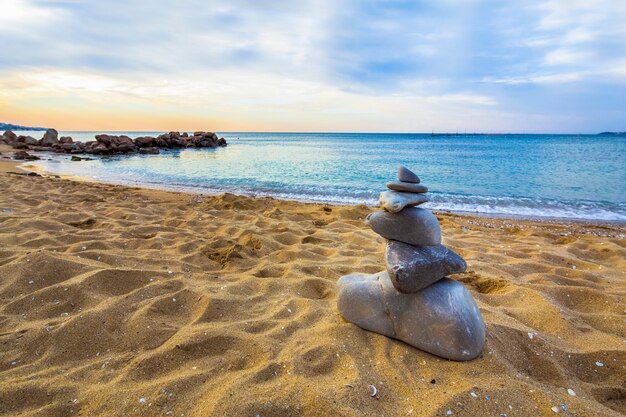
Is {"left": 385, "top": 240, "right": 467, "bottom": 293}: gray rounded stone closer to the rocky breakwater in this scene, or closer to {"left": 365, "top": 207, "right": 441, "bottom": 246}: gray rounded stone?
{"left": 365, "top": 207, "right": 441, "bottom": 246}: gray rounded stone

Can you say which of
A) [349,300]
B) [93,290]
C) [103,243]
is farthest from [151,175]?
[349,300]

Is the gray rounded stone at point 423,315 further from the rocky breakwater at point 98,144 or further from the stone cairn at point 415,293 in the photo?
the rocky breakwater at point 98,144

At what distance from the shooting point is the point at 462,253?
209 inches

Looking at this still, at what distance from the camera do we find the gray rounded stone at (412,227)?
2.94 meters

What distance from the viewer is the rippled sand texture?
7.29 feet

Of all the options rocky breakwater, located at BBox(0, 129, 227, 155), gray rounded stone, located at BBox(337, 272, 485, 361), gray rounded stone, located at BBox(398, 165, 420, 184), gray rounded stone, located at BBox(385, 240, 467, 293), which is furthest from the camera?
rocky breakwater, located at BBox(0, 129, 227, 155)

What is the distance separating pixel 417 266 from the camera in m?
2.80

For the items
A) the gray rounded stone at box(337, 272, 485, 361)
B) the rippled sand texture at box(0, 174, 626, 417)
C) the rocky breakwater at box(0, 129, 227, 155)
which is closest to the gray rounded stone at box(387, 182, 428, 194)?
the gray rounded stone at box(337, 272, 485, 361)

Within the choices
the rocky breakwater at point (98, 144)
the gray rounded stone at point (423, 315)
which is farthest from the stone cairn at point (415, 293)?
the rocky breakwater at point (98, 144)

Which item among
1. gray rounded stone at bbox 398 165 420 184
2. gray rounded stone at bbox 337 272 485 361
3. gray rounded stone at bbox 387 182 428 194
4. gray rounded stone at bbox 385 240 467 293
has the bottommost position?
gray rounded stone at bbox 337 272 485 361

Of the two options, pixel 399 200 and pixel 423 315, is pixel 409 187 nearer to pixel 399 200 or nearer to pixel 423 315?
pixel 399 200

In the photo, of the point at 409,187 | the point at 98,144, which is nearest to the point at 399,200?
the point at 409,187

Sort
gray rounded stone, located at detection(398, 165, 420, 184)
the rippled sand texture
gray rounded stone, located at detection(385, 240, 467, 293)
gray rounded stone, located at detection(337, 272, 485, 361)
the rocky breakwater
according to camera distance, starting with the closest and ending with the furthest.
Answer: the rippled sand texture < gray rounded stone, located at detection(337, 272, 485, 361) < gray rounded stone, located at detection(385, 240, 467, 293) < gray rounded stone, located at detection(398, 165, 420, 184) < the rocky breakwater

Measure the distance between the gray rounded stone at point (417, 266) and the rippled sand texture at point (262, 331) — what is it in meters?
0.51
